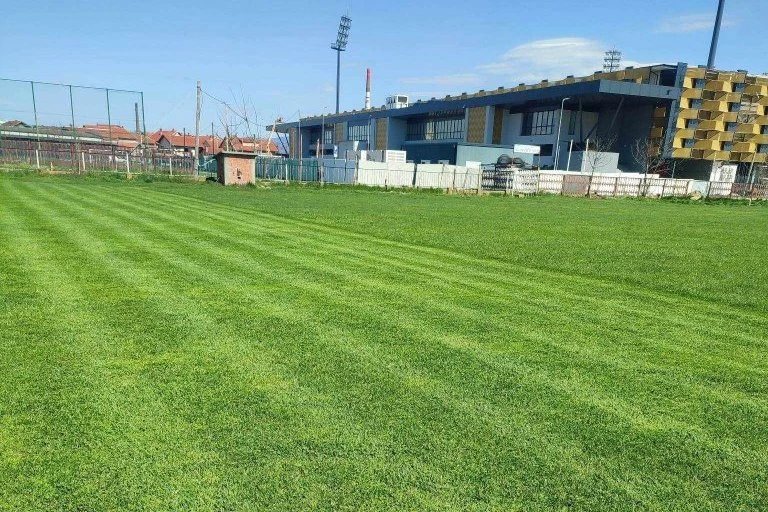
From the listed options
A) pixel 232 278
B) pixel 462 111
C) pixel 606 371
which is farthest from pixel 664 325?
pixel 462 111

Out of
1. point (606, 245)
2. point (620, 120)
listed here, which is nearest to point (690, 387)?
point (606, 245)

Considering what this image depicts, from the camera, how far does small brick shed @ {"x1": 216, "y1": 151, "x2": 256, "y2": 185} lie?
90.9ft

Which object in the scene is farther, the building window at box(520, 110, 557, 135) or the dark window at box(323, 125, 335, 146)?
the dark window at box(323, 125, 335, 146)

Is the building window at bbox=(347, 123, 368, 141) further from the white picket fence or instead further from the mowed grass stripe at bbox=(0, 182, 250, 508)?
the mowed grass stripe at bbox=(0, 182, 250, 508)

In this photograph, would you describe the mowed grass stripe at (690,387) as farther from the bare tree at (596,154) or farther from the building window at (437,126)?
the building window at (437,126)

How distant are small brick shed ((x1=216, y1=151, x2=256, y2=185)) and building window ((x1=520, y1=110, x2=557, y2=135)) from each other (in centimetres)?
4736

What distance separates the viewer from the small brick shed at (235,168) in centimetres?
2772

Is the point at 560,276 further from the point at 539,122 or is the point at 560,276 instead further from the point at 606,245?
the point at 539,122

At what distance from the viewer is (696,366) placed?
423 centimetres

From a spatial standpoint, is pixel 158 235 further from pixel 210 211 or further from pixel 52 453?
pixel 52 453

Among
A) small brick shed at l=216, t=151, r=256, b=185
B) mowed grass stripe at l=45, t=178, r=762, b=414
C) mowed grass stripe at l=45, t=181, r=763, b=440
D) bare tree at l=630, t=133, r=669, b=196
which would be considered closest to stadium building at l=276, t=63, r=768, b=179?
bare tree at l=630, t=133, r=669, b=196

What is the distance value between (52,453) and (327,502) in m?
1.53

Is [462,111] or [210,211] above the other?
[462,111]

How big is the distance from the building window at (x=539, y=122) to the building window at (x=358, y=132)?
31.4 meters
